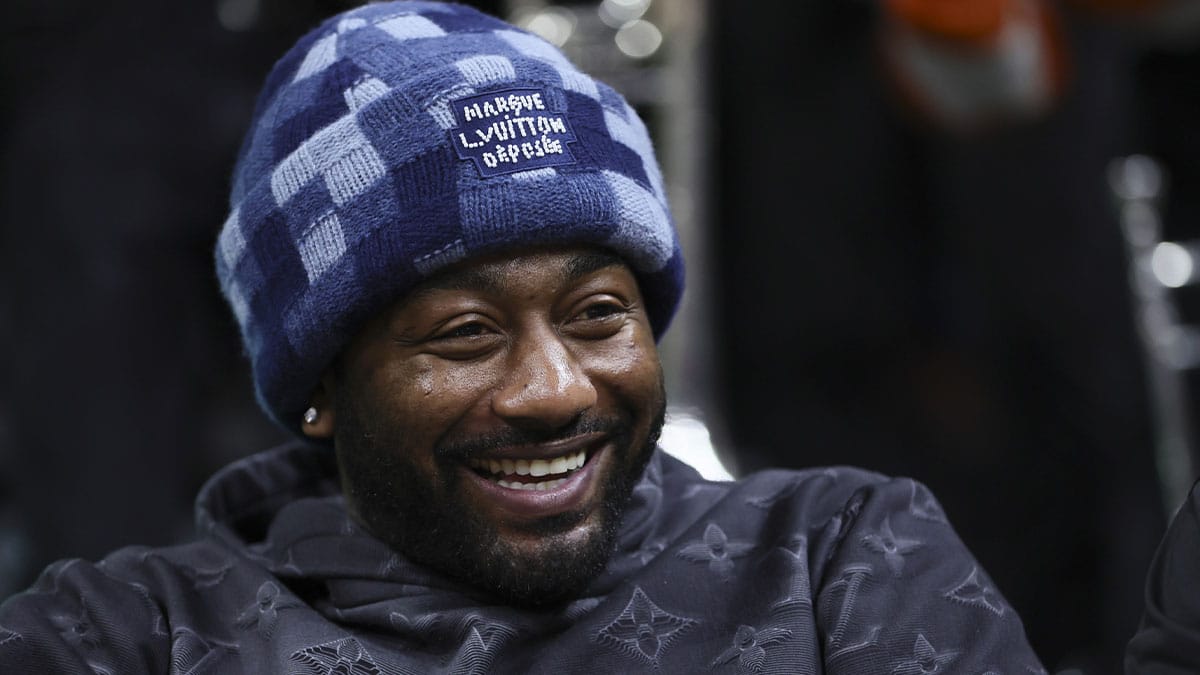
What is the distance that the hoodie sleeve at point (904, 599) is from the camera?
61.4 inches

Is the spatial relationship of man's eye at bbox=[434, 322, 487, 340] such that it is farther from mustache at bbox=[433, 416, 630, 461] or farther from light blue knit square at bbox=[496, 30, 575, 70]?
light blue knit square at bbox=[496, 30, 575, 70]

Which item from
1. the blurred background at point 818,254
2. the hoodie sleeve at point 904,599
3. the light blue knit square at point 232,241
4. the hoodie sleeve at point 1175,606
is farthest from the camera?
the blurred background at point 818,254

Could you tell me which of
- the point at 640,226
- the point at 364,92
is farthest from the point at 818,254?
the point at 364,92

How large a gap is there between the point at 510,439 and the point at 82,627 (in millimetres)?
548

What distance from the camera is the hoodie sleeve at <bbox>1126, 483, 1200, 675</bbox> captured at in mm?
1357

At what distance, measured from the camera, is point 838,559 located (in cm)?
168

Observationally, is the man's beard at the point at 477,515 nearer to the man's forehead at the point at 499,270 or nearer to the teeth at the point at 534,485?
the teeth at the point at 534,485

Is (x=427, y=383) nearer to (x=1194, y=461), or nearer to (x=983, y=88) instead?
(x=983, y=88)

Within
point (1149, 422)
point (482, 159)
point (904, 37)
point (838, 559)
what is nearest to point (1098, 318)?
point (1149, 422)

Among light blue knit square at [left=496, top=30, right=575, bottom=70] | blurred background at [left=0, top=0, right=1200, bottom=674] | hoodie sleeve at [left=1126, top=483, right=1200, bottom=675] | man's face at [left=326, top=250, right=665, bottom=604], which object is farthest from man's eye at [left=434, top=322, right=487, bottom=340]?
blurred background at [left=0, top=0, right=1200, bottom=674]

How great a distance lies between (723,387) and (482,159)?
2.97 metres

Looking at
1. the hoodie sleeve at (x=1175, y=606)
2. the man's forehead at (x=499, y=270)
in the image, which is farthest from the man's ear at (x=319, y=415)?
the hoodie sleeve at (x=1175, y=606)

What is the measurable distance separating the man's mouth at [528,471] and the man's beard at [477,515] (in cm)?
3

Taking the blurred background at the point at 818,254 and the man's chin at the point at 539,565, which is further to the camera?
the blurred background at the point at 818,254
